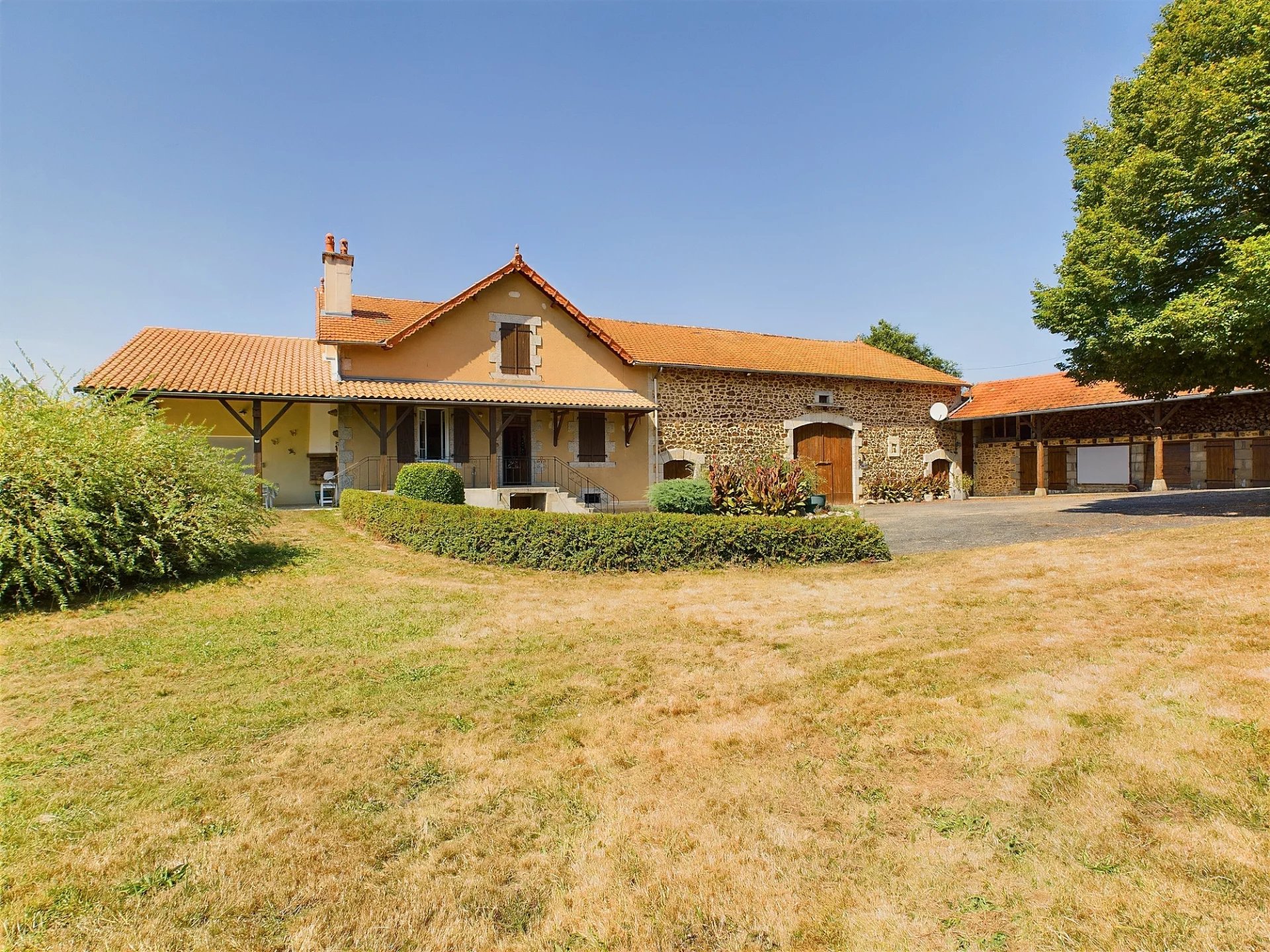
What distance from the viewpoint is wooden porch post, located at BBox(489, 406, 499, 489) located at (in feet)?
48.6

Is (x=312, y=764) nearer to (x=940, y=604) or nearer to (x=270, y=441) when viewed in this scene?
(x=940, y=604)

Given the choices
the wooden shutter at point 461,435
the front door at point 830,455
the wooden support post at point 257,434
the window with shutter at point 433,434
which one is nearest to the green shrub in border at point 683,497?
the wooden shutter at point 461,435

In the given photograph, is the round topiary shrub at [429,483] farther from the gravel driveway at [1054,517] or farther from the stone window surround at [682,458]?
the gravel driveway at [1054,517]

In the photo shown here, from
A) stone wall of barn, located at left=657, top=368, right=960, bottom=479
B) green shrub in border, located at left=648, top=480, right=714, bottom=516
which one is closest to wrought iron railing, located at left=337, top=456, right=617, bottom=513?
stone wall of barn, located at left=657, top=368, right=960, bottom=479

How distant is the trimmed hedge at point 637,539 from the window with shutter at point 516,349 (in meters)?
7.35

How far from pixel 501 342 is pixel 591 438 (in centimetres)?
349

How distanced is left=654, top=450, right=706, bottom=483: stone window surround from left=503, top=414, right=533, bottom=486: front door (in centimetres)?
376

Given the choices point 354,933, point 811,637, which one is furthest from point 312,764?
point 811,637

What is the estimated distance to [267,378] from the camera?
13969mm

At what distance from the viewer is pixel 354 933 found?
227 centimetres

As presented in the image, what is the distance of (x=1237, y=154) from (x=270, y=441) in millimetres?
20133

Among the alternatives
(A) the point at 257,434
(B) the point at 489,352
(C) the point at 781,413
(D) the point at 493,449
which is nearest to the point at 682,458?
(C) the point at 781,413

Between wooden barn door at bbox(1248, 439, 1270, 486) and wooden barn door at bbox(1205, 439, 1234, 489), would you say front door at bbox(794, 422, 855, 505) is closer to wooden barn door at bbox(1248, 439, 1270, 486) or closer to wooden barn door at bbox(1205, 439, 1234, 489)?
wooden barn door at bbox(1205, 439, 1234, 489)

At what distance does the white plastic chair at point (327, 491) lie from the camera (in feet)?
47.3
